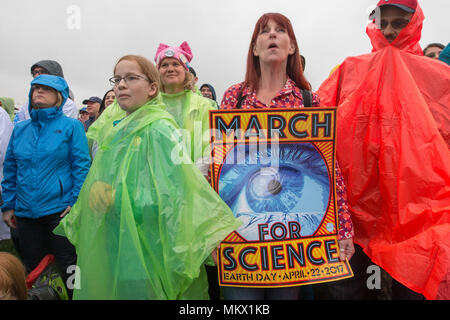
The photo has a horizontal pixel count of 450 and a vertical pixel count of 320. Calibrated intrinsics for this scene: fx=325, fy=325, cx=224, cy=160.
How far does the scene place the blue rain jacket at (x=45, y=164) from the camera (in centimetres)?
248

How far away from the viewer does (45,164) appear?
2.52m

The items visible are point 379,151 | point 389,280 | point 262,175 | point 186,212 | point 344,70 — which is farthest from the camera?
point 389,280

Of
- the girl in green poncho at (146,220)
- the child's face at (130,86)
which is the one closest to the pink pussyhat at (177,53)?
the child's face at (130,86)

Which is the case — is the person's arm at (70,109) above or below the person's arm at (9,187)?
above

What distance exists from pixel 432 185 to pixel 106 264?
66.4 inches

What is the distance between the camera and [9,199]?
2.60 meters

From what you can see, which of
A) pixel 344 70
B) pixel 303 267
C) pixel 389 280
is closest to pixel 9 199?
pixel 303 267

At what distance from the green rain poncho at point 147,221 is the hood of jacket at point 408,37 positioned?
54.2 inches

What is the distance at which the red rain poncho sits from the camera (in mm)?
1636

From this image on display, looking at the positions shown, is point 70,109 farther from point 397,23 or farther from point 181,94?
point 397,23

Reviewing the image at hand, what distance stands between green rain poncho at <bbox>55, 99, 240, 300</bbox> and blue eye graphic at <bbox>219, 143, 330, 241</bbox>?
0.37 feet

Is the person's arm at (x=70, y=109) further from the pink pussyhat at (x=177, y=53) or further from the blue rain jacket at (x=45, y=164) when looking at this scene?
the pink pussyhat at (x=177, y=53)
